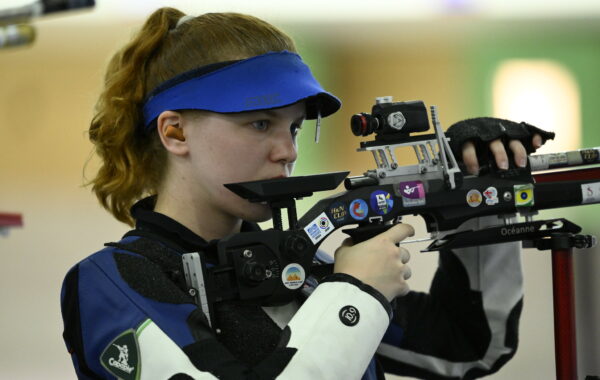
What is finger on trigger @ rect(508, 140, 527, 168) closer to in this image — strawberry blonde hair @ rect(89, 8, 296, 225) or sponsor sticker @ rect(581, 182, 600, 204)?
sponsor sticker @ rect(581, 182, 600, 204)

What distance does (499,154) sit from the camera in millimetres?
1068

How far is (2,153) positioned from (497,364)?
4.87 feet

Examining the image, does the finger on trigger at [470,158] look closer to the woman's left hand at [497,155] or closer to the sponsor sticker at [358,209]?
the woman's left hand at [497,155]

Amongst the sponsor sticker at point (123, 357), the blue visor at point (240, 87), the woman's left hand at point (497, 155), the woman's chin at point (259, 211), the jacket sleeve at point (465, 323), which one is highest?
the blue visor at point (240, 87)

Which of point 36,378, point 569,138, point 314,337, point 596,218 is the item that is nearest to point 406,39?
point 569,138

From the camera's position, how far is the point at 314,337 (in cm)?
86

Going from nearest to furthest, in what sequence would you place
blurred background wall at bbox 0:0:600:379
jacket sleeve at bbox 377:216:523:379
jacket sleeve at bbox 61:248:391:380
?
jacket sleeve at bbox 61:248:391:380 < jacket sleeve at bbox 377:216:523:379 < blurred background wall at bbox 0:0:600:379

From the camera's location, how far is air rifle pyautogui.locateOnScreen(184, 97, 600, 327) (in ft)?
3.02

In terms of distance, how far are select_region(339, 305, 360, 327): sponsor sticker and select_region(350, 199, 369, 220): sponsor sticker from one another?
0.46 feet

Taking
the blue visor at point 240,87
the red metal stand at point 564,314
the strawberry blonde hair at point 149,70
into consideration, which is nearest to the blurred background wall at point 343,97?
the strawberry blonde hair at point 149,70

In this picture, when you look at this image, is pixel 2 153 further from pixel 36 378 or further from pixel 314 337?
pixel 314 337

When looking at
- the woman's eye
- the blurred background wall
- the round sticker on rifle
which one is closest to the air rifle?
the round sticker on rifle

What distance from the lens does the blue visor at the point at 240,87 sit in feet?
3.24

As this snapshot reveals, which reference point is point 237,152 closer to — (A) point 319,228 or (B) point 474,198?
(A) point 319,228
